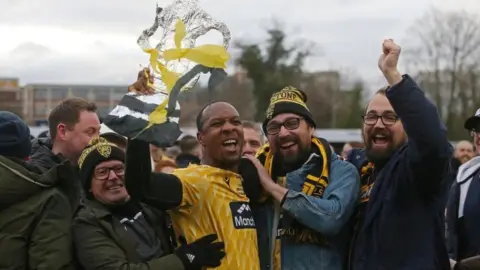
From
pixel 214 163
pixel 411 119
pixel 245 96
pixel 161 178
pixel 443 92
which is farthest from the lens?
pixel 443 92

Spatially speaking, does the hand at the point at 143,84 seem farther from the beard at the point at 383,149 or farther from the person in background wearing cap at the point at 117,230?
the beard at the point at 383,149

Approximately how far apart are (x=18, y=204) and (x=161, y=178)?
791mm

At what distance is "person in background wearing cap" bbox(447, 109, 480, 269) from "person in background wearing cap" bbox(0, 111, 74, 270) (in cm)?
284

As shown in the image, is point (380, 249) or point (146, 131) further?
point (380, 249)

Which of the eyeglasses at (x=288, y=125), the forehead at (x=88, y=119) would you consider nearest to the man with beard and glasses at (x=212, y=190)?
the eyeglasses at (x=288, y=125)

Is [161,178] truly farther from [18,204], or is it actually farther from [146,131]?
[18,204]

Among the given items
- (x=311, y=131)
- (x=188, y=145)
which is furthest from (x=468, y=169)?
(x=188, y=145)

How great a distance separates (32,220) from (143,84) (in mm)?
950

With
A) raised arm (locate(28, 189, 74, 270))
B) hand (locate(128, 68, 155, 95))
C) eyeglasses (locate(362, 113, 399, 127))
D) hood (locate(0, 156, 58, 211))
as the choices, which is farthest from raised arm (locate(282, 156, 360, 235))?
hood (locate(0, 156, 58, 211))

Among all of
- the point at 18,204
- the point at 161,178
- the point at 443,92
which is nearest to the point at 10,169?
the point at 18,204

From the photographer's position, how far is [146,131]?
3.73 metres

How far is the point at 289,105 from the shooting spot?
14.5 ft

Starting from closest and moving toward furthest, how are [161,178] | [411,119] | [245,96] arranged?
1. [411,119]
2. [161,178]
3. [245,96]

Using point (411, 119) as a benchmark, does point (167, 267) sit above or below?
below
